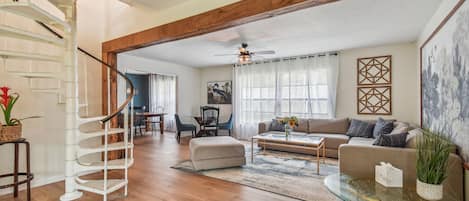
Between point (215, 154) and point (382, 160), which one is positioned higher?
point (382, 160)

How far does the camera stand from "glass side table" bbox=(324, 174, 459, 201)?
5.19ft

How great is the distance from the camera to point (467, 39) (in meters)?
1.89

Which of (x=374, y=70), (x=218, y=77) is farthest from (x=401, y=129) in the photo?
(x=218, y=77)

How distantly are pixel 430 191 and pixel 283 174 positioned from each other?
84.6 inches

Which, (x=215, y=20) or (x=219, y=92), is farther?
(x=219, y=92)

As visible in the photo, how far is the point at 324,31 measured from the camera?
3777 millimetres

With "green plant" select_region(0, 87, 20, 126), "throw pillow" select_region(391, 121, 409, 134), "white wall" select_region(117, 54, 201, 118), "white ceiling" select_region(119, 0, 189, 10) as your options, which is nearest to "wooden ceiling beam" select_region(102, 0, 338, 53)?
"white ceiling" select_region(119, 0, 189, 10)

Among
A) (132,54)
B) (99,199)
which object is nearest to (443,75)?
(99,199)

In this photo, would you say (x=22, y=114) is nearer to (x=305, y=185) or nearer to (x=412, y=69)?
(x=305, y=185)

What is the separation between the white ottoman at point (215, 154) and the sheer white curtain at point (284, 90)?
269 centimetres

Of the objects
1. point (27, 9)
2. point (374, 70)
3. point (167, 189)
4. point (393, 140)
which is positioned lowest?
point (167, 189)

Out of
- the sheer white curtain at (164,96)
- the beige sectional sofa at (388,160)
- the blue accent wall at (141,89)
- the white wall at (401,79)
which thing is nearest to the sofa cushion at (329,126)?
the white wall at (401,79)

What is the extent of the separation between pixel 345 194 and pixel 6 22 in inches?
172

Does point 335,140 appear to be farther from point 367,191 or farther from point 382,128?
point 367,191
